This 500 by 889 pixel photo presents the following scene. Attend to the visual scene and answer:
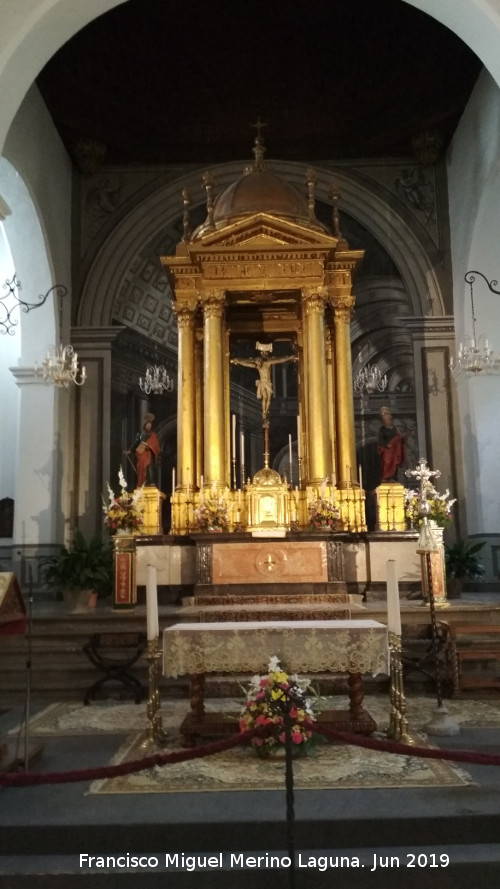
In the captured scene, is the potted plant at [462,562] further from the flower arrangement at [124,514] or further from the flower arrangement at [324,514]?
the flower arrangement at [124,514]

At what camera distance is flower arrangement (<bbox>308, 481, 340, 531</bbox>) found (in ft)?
30.2

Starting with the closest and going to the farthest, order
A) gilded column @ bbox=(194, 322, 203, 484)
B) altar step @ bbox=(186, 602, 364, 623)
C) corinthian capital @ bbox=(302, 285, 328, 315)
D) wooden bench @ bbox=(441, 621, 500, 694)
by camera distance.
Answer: wooden bench @ bbox=(441, 621, 500, 694) → altar step @ bbox=(186, 602, 364, 623) → corinthian capital @ bbox=(302, 285, 328, 315) → gilded column @ bbox=(194, 322, 203, 484)

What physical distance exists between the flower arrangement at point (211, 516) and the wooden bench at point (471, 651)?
316 cm

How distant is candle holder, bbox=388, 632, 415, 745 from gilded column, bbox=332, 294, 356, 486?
5131 millimetres

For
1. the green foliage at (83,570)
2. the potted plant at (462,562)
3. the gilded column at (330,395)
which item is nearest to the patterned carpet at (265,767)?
the green foliage at (83,570)

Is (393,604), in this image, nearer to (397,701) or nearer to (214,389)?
(397,701)

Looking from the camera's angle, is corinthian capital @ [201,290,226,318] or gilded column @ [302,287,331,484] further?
corinthian capital @ [201,290,226,318]

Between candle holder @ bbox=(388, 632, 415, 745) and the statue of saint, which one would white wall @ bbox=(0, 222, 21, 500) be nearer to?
the statue of saint

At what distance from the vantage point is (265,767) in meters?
4.52

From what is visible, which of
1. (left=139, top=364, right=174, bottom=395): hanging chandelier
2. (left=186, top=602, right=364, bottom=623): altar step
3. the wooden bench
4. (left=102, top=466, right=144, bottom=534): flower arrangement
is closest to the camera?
the wooden bench

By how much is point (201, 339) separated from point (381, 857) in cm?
822

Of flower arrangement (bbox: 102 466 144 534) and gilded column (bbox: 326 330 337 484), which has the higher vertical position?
gilded column (bbox: 326 330 337 484)

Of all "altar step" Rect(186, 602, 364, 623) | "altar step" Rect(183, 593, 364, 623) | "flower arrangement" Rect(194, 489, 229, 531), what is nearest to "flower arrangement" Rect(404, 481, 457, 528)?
"altar step" Rect(183, 593, 364, 623)

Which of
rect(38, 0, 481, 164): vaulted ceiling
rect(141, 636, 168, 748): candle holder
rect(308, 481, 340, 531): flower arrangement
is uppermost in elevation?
rect(38, 0, 481, 164): vaulted ceiling
